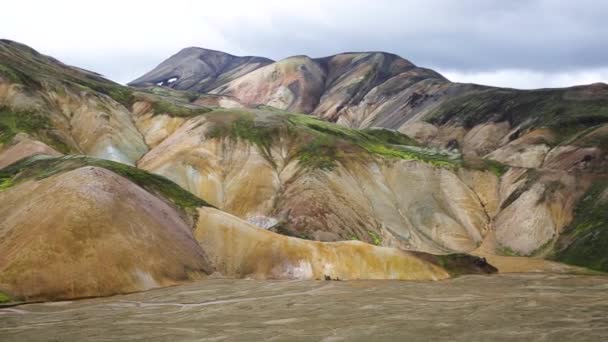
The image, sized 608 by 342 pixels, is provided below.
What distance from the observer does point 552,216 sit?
83.2 m

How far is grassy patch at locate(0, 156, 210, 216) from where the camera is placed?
→ 62.6 m

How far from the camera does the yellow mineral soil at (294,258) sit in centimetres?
5897

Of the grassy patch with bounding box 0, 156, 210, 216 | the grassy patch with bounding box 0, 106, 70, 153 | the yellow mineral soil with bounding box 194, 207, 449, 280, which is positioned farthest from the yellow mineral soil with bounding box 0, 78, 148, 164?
the yellow mineral soil with bounding box 194, 207, 449, 280

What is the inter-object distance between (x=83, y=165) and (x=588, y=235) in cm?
5901

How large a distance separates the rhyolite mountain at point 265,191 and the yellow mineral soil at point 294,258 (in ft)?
0.50

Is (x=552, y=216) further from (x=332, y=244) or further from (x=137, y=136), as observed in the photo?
(x=137, y=136)

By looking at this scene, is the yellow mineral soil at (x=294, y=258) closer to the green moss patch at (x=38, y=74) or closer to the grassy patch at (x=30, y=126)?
the grassy patch at (x=30, y=126)

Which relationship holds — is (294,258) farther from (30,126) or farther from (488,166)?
(488,166)

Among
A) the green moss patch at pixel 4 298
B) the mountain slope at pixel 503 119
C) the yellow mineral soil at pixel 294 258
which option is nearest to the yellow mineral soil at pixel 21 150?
the yellow mineral soil at pixel 294 258

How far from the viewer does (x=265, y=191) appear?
88.1 m

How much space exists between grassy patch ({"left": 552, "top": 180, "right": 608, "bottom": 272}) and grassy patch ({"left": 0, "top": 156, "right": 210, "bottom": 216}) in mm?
44044

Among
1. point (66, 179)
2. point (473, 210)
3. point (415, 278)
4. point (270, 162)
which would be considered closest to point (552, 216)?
point (473, 210)

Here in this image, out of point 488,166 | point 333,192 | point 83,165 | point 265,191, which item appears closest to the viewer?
point 83,165

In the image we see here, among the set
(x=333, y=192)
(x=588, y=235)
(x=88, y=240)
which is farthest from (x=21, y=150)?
(x=588, y=235)
